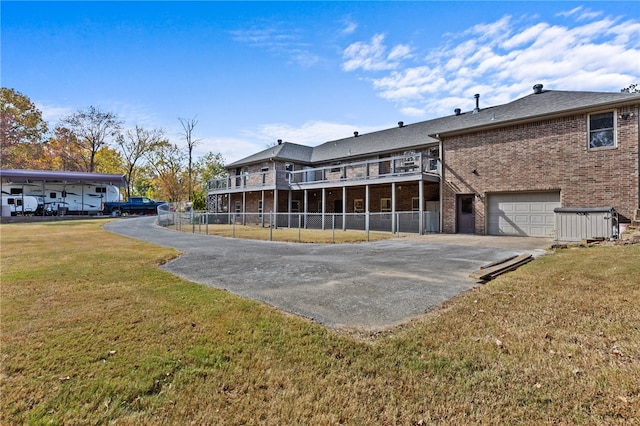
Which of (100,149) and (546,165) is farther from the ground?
(100,149)

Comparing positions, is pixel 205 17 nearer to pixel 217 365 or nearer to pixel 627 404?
pixel 217 365

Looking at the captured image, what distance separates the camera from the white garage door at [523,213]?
1455 centimetres

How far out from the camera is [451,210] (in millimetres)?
17641

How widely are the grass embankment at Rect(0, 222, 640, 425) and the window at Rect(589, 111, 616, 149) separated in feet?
38.7

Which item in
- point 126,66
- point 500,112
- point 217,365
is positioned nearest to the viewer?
point 217,365

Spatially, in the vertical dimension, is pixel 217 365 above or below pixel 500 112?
below

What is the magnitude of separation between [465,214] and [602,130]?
681cm

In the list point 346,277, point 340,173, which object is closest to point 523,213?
point 346,277

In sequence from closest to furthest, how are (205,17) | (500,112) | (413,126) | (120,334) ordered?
(120,334) < (205,17) < (500,112) < (413,126)

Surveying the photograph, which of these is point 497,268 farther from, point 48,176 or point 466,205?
point 48,176

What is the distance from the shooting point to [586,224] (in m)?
11.3

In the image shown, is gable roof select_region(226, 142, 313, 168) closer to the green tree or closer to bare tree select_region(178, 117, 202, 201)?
bare tree select_region(178, 117, 202, 201)

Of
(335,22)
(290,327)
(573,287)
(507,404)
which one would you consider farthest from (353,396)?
(335,22)

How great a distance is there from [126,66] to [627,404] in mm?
20301
